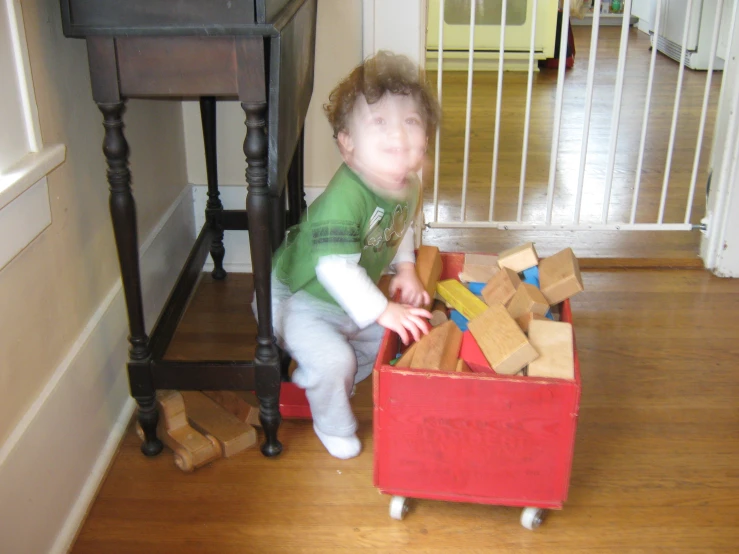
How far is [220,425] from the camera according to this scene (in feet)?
5.19

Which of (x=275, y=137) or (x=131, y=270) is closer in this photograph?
(x=275, y=137)

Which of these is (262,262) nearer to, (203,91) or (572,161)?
(203,91)

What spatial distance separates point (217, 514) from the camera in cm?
140

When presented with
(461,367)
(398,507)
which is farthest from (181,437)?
(461,367)

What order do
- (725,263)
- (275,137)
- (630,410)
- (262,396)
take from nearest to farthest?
1. (275,137)
2. (262,396)
3. (630,410)
4. (725,263)

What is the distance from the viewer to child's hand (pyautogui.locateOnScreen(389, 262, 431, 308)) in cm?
158

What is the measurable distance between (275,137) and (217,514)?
2.13 feet

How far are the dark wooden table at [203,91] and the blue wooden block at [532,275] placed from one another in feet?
1.65

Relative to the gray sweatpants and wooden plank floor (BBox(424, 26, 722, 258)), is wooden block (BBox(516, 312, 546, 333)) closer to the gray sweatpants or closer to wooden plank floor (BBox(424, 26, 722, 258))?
the gray sweatpants

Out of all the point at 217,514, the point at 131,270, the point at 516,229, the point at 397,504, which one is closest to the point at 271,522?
the point at 217,514

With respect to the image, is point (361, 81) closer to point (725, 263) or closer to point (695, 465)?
point (695, 465)

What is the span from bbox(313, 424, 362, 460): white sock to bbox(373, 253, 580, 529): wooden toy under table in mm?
198

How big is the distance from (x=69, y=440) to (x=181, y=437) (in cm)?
22

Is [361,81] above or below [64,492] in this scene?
above
